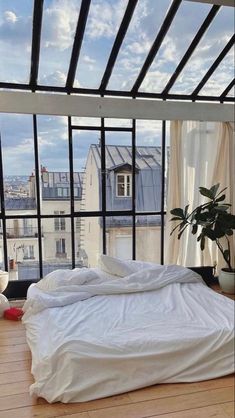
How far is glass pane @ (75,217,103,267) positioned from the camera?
12.2 feet

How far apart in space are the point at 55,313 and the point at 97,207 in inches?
66.4

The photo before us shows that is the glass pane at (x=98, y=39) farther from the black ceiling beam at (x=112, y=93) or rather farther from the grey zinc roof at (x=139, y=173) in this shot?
the grey zinc roof at (x=139, y=173)

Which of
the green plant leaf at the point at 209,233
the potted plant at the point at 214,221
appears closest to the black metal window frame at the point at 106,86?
the potted plant at the point at 214,221

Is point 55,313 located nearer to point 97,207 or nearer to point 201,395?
point 201,395

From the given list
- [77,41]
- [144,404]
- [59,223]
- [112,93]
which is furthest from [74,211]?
[144,404]

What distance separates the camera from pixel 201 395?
160 cm

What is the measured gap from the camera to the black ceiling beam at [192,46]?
2.91m

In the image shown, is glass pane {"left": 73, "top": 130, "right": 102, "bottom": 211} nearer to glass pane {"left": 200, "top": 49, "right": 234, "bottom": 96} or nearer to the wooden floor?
glass pane {"left": 200, "top": 49, "right": 234, "bottom": 96}

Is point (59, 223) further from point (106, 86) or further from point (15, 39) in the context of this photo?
point (15, 39)

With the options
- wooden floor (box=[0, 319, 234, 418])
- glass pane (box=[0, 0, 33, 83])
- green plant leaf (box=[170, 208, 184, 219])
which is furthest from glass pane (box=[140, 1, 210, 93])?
wooden floor (box=[0, 319, 234, 418])

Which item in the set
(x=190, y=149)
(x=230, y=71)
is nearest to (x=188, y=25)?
(x=230, y=71)

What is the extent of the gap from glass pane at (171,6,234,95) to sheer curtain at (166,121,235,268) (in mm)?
419

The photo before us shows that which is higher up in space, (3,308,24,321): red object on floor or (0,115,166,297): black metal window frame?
(0,115,166,297): black metal window frame

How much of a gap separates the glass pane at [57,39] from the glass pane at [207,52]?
1.22 meters
